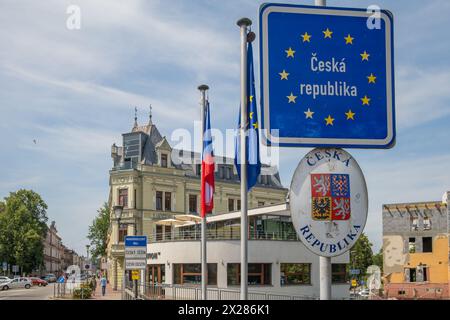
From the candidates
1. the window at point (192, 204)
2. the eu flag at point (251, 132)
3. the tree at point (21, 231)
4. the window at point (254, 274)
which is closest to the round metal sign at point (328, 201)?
the eu flag at point (251, 132)

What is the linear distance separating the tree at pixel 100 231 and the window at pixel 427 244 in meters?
53.4

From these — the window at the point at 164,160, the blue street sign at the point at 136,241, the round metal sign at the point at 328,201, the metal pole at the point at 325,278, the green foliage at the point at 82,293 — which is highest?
the window at the point at 164,160

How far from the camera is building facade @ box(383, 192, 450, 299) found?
197 feet

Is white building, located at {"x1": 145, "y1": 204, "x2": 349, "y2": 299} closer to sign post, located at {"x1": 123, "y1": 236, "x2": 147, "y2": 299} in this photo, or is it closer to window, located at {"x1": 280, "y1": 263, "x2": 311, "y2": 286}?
window, located at {"x1": 280, "y1": 263, "x2": 311, "y2": 286}

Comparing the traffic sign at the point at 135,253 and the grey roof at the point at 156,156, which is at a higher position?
the grey roof at the point at 156,156

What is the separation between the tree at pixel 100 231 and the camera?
9462cm

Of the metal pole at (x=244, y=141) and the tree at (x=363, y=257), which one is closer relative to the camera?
the metal pole at (x=244, y=141)

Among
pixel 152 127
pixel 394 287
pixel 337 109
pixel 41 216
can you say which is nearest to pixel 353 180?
pixel 337 109

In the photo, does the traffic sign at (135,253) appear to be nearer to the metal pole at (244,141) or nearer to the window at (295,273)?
the metal pole at (244,141)

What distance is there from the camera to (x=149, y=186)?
54.0m

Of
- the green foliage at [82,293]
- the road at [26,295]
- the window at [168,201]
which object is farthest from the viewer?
the window at [168,201]

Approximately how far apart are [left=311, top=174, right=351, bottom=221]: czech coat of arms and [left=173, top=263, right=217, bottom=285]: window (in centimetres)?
3249

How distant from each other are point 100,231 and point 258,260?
211 feet
